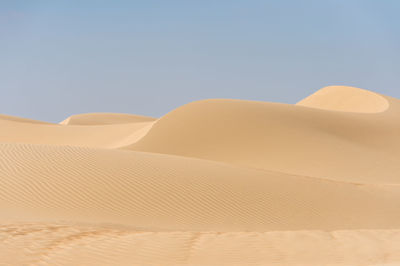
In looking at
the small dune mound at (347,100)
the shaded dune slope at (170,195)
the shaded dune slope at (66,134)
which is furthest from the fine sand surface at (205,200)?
the small dune mound at (347,100)

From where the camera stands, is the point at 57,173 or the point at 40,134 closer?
the point at 57,173

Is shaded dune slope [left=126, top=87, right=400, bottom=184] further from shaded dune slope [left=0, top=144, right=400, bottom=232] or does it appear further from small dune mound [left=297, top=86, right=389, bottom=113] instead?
shaded dune slope [left=0, top=144, right=400, bottom=232]

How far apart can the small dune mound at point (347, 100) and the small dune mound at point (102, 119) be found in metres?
30.0

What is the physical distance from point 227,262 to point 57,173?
6632 millimetres

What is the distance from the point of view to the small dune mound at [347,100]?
38656 mm

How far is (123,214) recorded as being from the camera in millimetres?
9555

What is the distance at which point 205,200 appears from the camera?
11086 mm

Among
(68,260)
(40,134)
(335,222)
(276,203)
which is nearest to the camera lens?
(68,260)

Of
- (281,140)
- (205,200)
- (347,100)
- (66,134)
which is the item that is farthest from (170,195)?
(347,100)

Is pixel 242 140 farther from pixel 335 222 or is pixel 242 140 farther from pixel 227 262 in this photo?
pixel 227 262

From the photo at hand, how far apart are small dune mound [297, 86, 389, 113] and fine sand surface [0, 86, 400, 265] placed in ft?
42.7

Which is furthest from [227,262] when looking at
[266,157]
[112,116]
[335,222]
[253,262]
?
[112,116]

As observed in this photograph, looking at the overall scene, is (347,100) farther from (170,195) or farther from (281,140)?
(170,195)

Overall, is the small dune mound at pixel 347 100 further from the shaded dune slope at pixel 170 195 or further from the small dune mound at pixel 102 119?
the small dune mound at pixel 102 119
